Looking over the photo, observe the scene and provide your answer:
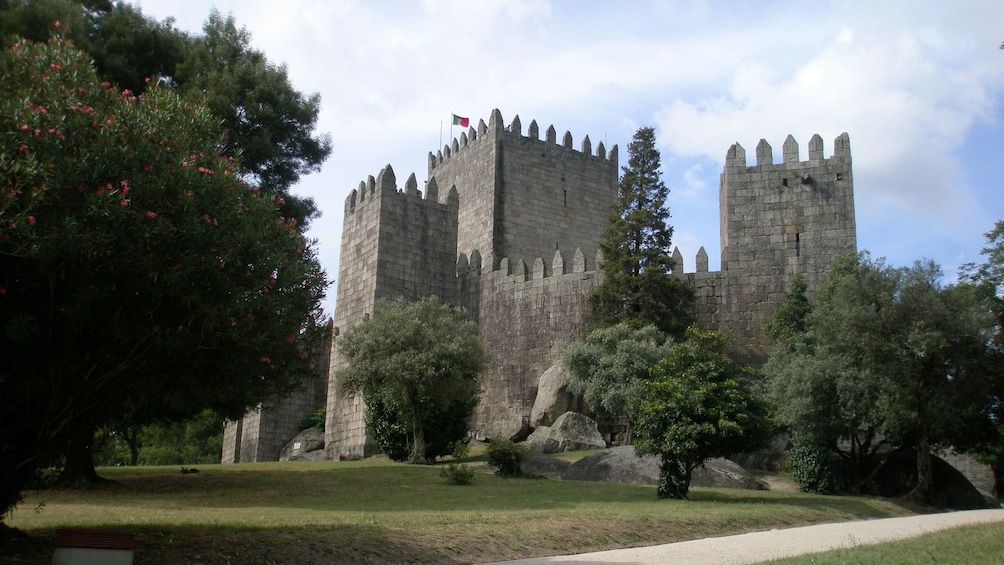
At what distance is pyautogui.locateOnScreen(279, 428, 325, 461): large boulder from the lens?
1363 inches

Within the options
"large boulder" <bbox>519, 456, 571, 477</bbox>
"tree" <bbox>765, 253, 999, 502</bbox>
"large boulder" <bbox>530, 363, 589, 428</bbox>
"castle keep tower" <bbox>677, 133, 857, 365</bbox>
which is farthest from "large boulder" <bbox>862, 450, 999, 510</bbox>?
"large boulder" <bbox>530, 363, 589, 428</bbox>

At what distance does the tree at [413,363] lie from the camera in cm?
2467

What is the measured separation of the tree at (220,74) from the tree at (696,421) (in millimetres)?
8796

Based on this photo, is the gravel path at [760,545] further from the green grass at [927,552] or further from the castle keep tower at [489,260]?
the castle keep tower at [489,260]

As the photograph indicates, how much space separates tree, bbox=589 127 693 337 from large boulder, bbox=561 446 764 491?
7.44 metres

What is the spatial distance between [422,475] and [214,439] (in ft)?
99.9

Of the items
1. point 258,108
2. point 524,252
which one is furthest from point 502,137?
point 258,108

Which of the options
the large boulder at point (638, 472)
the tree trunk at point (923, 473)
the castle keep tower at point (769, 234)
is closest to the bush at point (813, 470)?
the large boulder at point (638, 472)

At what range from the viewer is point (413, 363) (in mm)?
24422

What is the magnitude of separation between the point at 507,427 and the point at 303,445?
10100mm

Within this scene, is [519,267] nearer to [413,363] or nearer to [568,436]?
→ [568,436]

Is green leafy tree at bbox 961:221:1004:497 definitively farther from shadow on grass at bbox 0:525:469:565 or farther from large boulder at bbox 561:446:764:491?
shadow on grass at bbox 0:525:469:565

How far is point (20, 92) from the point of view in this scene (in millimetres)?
9328

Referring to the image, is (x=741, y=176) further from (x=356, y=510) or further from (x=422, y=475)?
(x=356, y=510)
